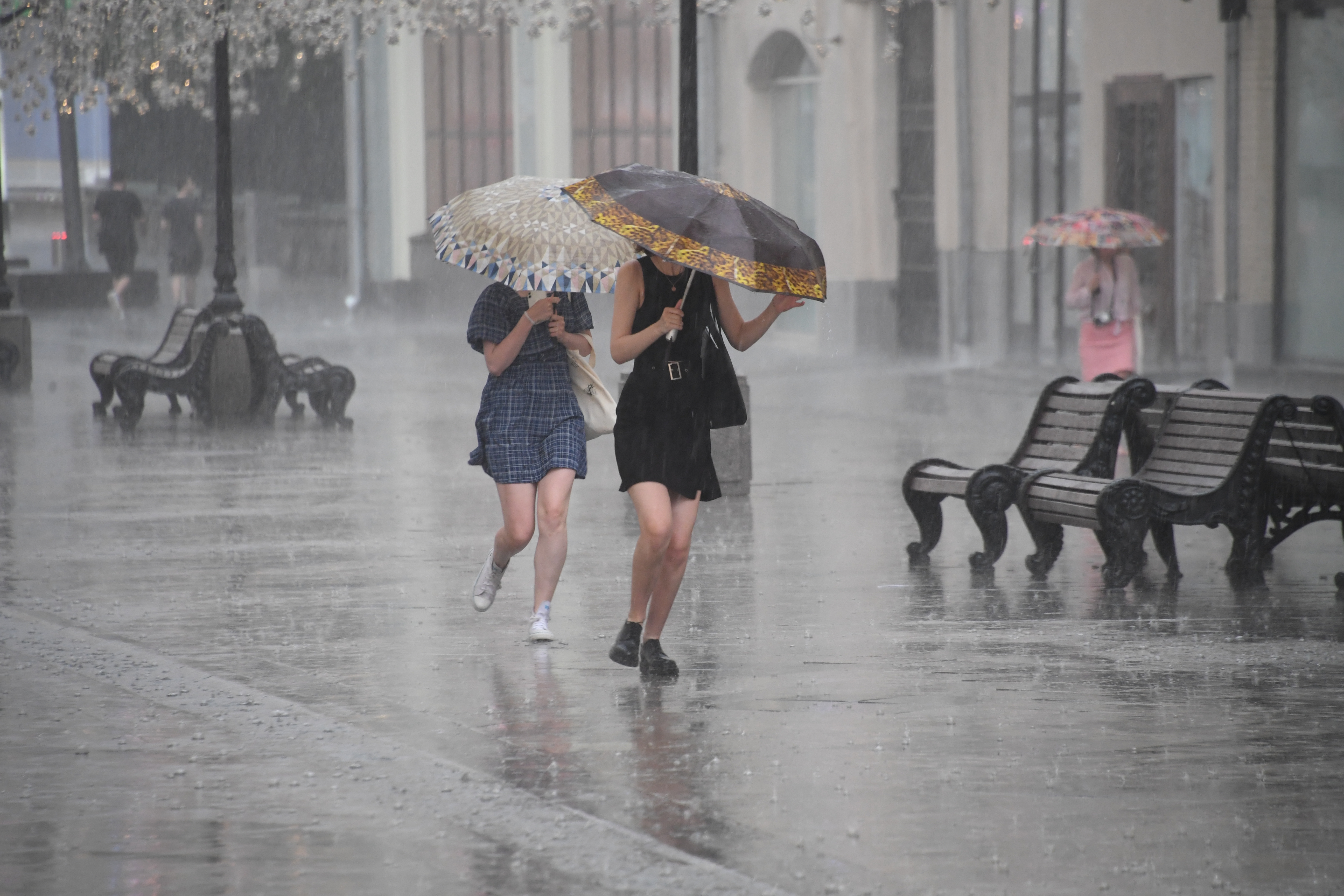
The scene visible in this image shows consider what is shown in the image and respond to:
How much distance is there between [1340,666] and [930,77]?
18.9 metres

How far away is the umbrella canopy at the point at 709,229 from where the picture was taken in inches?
279

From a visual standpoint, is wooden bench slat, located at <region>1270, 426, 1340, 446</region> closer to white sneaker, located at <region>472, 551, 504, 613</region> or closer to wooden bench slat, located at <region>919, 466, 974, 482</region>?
wooden bench slat, located at <region>919, 466, 974, 482</region>

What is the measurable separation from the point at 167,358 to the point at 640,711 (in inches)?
482

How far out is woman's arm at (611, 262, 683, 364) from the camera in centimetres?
738

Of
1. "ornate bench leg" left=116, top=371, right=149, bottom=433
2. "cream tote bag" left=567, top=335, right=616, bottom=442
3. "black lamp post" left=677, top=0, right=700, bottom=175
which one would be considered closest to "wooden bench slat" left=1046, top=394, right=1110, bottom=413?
"black lamp post" left=677, top=0, right=700, bottom=175

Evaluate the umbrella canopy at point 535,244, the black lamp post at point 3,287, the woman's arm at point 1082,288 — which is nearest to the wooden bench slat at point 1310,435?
the umbrella canopy at point 535,244

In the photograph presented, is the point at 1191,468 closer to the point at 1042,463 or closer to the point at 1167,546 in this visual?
the point at 1167,546

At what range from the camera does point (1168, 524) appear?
988 centimetres

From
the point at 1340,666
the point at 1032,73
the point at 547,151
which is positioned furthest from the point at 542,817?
the point at 547,151

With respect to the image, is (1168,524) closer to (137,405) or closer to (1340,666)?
(1340,666)

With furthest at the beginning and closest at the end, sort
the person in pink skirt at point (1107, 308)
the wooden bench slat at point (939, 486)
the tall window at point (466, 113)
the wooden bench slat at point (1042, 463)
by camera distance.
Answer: the tall window at point (466, 113) → the person in pink skirt at point (1107, 308) → the wooden bench slat at point (1042, 463) → the wooden bench slat at point (939, 486)

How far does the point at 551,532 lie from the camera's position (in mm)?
8289

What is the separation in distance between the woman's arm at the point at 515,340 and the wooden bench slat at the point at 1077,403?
3.42 metres

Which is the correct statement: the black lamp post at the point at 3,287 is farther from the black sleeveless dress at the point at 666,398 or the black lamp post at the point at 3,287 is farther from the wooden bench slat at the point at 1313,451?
the black sleeveless dress at the point at 666,398
